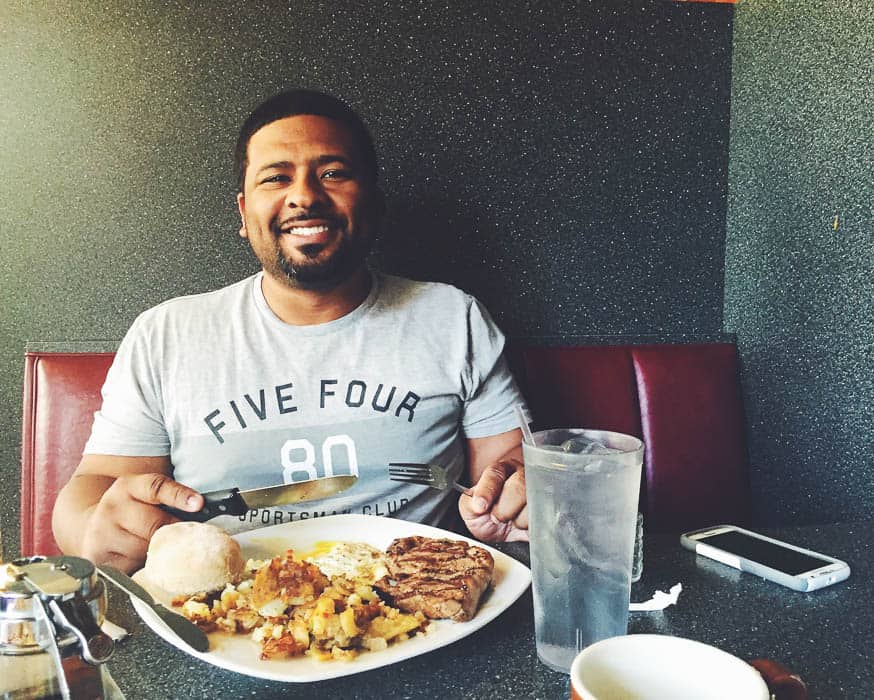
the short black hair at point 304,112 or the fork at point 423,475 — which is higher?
the short black hair at point 304,112

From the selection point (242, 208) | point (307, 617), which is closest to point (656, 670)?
point (307, 617)

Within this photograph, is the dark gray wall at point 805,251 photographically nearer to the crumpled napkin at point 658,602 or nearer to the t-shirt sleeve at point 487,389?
the t-shirt sleeve at point 487,389

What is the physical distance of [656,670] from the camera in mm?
509

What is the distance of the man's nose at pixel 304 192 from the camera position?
149cm

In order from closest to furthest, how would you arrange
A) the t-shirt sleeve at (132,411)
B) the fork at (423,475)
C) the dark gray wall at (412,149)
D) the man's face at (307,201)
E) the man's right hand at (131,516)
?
the man's right hand at (131,516)
the fork at (423,475)
the t-shirt sleeve at (132,411)
the man's face at (307,201)
the dark gray wall at (412,149)

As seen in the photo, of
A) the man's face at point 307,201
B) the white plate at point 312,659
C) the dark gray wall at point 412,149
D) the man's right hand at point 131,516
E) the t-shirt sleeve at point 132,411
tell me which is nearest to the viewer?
the white plate at point 312,659

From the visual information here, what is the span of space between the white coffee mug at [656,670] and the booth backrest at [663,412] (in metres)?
1.20

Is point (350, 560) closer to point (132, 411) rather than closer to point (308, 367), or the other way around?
point (308, 367)

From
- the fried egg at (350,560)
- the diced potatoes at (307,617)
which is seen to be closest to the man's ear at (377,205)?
the fried egg at (350,560)

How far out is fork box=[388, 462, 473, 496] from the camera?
1197mm

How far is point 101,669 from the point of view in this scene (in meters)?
0.62

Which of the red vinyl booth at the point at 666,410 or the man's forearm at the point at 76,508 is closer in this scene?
the man's forearm at the point at 76,508

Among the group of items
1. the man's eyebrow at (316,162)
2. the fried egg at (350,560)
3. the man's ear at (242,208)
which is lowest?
the fried egg at (350,560)

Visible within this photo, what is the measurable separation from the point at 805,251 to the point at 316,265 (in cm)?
114
